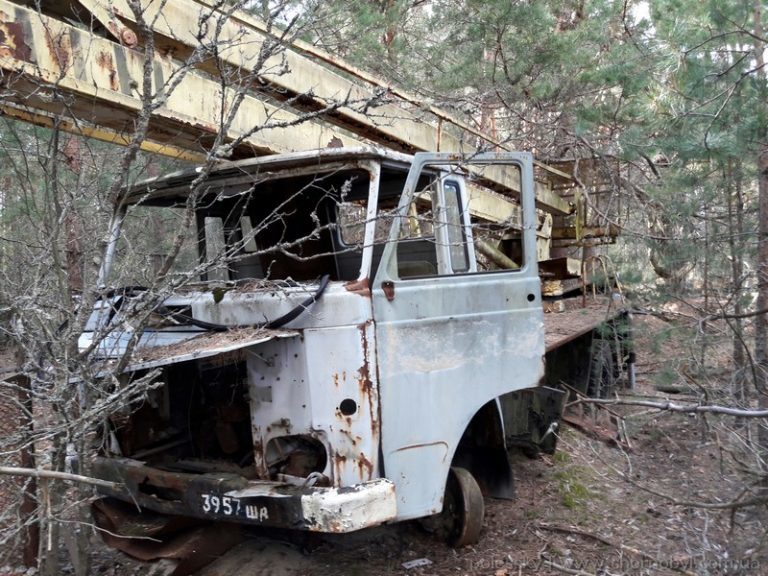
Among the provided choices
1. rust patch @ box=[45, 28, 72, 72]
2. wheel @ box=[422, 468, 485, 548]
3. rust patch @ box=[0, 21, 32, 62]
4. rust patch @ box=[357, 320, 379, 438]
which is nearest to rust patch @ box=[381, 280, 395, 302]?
rust patch @ box=[357, 320, 379, 438]

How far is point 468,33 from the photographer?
9.90 m

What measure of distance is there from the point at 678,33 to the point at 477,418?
4.24 m

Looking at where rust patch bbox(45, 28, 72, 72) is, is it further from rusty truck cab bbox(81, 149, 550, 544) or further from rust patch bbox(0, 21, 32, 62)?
rusty truck cab bbox(81, 149, 550, 544)

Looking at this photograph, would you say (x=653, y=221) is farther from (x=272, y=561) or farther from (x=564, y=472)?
(x=272, y=561)

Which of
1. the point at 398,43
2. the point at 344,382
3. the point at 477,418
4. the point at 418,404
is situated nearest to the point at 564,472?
the point at 477,418

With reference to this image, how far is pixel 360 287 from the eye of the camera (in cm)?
353

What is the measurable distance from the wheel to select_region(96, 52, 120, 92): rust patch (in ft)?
9.44

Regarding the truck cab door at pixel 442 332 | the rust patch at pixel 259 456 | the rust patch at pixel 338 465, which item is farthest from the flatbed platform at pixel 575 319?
the rust patch at pixel 259 456

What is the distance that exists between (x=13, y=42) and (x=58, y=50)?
0.58 ft

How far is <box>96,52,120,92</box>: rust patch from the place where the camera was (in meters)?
3.03

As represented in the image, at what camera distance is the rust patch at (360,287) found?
3.51 metres

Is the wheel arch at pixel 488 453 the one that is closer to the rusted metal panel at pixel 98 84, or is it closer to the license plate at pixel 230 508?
the license plate at pixel 230 508

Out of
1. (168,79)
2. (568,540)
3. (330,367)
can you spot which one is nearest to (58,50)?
(168,79)

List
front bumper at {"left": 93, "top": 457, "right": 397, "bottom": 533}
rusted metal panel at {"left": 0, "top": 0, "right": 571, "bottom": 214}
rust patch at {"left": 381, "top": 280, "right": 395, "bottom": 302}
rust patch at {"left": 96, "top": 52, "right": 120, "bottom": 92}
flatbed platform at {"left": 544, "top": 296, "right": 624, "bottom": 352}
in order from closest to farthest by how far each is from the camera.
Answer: rusted metal panel at {"left": 0, "top": 0, "right": 571, "bottom": 214}, rust patch at {"left": 96, "top": 52, "right": 120, "bottom": 92}, front bumper at {"left": 93, "top": 457, "right": 397, "bottom": 533}, rust patch at {"left": 381, "top": 280, "right": 395, "bottom": 302}, flatbed platform at {"left": 544, "top": 296, "right": 624, "bottom": 352}
